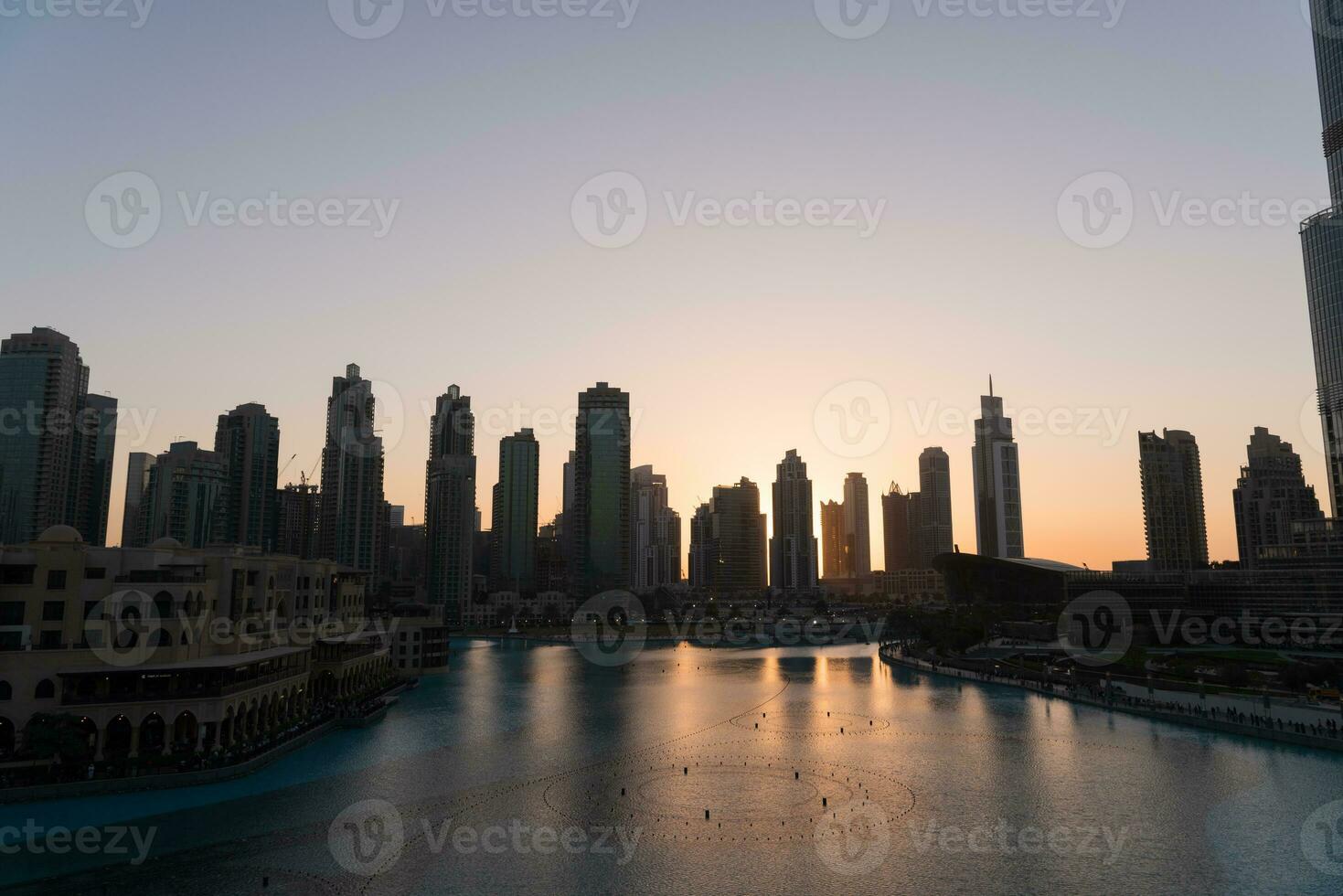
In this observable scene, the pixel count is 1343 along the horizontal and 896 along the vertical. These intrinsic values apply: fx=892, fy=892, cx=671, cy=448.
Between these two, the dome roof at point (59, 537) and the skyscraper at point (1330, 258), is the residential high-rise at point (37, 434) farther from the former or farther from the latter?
the skyscraper at point (1330, 258)

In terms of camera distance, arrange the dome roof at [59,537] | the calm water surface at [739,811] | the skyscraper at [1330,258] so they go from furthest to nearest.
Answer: the skyscraper at [1330,258], the dome roof at [59,537], the calm water surface at [739,811]

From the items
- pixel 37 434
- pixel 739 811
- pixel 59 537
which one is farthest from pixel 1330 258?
pixel 37 434

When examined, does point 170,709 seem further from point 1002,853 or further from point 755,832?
point 1002,853

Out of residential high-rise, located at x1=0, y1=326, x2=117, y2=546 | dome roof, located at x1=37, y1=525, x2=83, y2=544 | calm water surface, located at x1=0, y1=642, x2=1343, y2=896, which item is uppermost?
residential high-rise, located at x1=0, y1=326, x2=117, y2=546

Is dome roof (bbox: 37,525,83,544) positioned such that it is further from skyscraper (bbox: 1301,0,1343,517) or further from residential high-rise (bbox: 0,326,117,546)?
skyscraper (bbox: 1301,0,1343,517)

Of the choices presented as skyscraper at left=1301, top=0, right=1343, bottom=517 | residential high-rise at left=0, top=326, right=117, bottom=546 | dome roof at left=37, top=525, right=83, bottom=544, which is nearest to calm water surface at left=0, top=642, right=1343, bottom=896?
dome roof at left=37, top=525, right=83, bottom=544

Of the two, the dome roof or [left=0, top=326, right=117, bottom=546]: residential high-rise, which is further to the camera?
[left=0, top=326, right=117, bottom=546]: residential high-rise

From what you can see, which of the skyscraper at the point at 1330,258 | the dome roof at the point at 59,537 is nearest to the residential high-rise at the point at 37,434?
the dome roof at the point at 59,537
